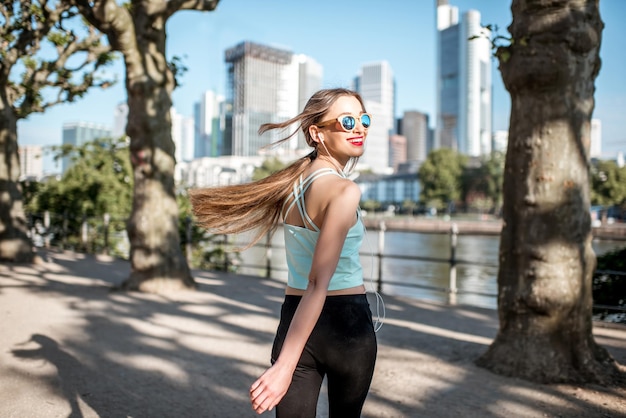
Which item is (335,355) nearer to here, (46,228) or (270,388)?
(270,388)

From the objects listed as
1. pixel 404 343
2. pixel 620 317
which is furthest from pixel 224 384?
pixel 620 317

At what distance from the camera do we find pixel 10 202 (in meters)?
12.4

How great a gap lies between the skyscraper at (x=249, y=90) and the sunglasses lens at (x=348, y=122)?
158 metres

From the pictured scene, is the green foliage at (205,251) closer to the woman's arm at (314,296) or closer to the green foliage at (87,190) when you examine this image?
the green foliage at (87,190)

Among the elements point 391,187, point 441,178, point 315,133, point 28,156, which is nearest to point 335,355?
point 315,133

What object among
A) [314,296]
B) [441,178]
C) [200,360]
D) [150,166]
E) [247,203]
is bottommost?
[200,360]

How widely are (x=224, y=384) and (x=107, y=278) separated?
675cm

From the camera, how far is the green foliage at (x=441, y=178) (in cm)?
9331

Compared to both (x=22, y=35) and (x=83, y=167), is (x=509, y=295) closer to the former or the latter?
(x=22, y=35)

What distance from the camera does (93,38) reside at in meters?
13.4

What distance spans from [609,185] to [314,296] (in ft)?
264

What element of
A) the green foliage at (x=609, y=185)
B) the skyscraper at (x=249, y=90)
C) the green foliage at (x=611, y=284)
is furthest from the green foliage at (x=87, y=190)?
the skyscraper at (x=249, y=90)

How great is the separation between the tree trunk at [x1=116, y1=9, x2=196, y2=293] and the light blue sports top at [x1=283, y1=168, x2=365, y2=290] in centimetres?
719

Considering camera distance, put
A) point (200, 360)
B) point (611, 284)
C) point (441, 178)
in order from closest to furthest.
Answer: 1. point (200, 360)
2. point (611, 284)
3. point (441, 178)
